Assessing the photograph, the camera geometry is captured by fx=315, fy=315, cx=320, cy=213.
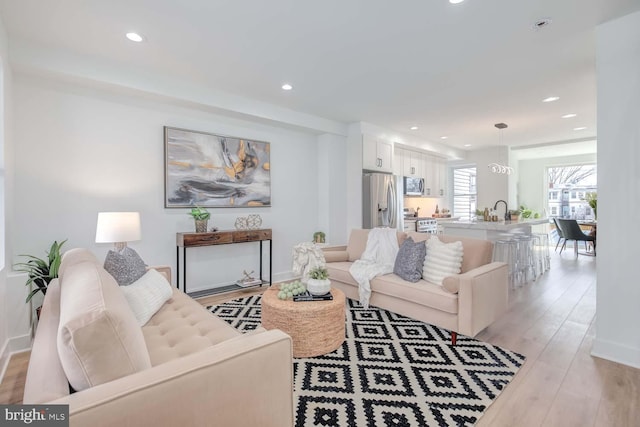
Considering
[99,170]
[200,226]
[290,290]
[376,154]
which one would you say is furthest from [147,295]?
[376,154]

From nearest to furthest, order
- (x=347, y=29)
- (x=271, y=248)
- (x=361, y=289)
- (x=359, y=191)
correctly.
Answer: (x=347, y=29) → (x=361, y=289) → (x=271, y=248) → (x=359, y=191)

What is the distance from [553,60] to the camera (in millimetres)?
3049

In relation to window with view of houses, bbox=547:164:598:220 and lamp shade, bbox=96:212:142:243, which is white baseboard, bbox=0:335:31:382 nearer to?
lamp shade, bbox=96:212:142:243

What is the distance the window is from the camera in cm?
842

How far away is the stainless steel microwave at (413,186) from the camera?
6582mm

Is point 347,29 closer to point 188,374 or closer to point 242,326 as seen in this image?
point 188,374

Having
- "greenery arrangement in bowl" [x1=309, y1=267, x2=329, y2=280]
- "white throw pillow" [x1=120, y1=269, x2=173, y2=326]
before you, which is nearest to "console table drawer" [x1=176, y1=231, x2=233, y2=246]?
"white throw pillow" [x1=120, y1=269, x2=173, y2=326]

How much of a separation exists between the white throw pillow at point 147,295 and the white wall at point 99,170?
4.92 ft

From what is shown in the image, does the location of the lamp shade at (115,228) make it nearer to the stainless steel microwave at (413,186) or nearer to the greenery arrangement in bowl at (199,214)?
the greenery arrangement in bowl at (199,214)

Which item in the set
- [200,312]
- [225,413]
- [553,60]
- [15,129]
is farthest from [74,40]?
[553,60]

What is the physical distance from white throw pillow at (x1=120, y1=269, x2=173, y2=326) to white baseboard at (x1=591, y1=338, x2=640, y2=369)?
3.24 meters

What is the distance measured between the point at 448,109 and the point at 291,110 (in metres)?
2.28

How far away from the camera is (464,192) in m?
8.55

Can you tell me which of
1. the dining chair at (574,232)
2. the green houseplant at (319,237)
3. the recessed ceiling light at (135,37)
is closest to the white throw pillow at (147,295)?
the recessed ceiling light at (135,37)
